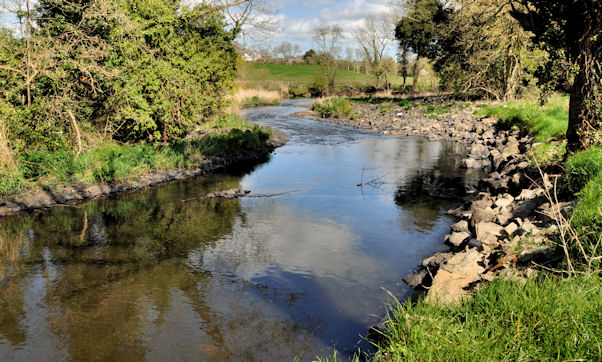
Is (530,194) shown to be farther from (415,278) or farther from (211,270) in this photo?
(211,270)

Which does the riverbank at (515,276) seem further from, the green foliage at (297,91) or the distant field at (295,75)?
the distant field at (295,75)

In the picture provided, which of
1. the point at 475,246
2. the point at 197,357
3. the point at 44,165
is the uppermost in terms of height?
the point at 44,165

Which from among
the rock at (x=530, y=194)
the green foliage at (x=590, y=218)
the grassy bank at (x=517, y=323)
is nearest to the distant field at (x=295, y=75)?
the rock at (x=530, y=194)

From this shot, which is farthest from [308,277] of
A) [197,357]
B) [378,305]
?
[197,357]

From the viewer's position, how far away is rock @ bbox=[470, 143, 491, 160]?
16.8m

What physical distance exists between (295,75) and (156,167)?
61.4 m

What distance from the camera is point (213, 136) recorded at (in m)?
17.6

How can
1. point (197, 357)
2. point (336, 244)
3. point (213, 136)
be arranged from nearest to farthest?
point (197, 357) < point (336, 244) < point (213, 136)

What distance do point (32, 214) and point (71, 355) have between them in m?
6.80

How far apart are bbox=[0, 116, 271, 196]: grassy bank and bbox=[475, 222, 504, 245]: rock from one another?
10.2 m

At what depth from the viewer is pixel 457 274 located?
5.98 metres

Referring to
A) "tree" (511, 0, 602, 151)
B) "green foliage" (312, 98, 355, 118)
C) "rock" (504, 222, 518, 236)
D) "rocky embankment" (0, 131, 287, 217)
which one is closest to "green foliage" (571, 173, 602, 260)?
"rock" (504, 222, 518, 236)

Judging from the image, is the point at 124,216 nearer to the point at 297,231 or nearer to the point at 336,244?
the point at 297,231

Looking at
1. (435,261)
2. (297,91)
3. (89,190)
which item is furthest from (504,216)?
(297,91)
